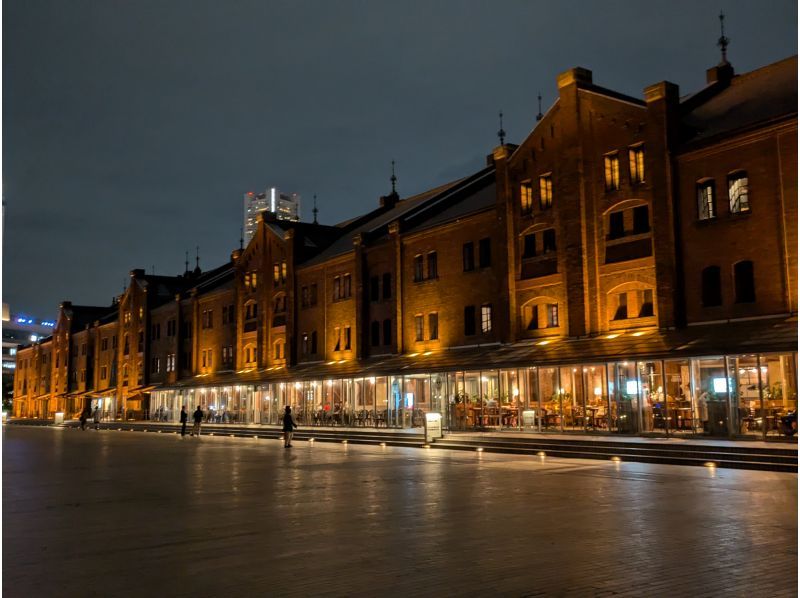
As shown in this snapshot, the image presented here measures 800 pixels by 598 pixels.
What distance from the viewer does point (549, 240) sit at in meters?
33.7

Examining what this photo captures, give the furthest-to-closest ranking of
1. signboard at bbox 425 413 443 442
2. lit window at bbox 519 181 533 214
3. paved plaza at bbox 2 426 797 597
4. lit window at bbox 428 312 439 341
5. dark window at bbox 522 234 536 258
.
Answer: lit window at bbox 428 312 439 341 < lit window at bbox 519 181 533 214 < dark window at bbox 522 234 536 258 < signboard at bbox 425 413 443 442 < paved plaza at bbox 2 426 797 597

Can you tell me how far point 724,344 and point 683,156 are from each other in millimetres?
7780

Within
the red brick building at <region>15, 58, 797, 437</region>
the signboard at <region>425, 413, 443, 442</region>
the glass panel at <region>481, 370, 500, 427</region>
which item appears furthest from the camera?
the glass panel at <region>481, 370, 500, 427</region>

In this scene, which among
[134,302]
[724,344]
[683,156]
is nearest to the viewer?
[724,344]

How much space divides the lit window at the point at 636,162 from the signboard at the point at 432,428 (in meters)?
11.9

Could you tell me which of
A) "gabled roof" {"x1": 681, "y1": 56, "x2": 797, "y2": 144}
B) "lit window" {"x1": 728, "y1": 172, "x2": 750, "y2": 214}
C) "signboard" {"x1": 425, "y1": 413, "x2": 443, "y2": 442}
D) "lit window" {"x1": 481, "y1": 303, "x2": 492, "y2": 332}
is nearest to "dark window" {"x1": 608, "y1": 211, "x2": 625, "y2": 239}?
"gabled roof" {"x1": 681, "y1": 56, "x2": 797, "y2": 144}

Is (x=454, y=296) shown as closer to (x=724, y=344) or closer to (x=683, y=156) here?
(x=683, y=156)

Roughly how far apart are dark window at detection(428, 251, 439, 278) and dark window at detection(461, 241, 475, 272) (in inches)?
80.9

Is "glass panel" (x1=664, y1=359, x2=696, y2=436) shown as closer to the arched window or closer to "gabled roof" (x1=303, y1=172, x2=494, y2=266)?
the arched window

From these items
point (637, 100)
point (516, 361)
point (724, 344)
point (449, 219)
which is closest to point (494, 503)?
point (724, 344)

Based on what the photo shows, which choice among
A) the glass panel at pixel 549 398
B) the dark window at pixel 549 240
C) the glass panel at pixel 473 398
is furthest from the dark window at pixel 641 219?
the glass panel at pixel 473 398

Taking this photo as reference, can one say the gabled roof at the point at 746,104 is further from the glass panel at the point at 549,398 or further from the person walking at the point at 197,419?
the person walking at the point at 197,419

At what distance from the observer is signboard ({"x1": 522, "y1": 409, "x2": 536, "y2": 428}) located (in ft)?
102

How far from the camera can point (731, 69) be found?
35.4 metres
